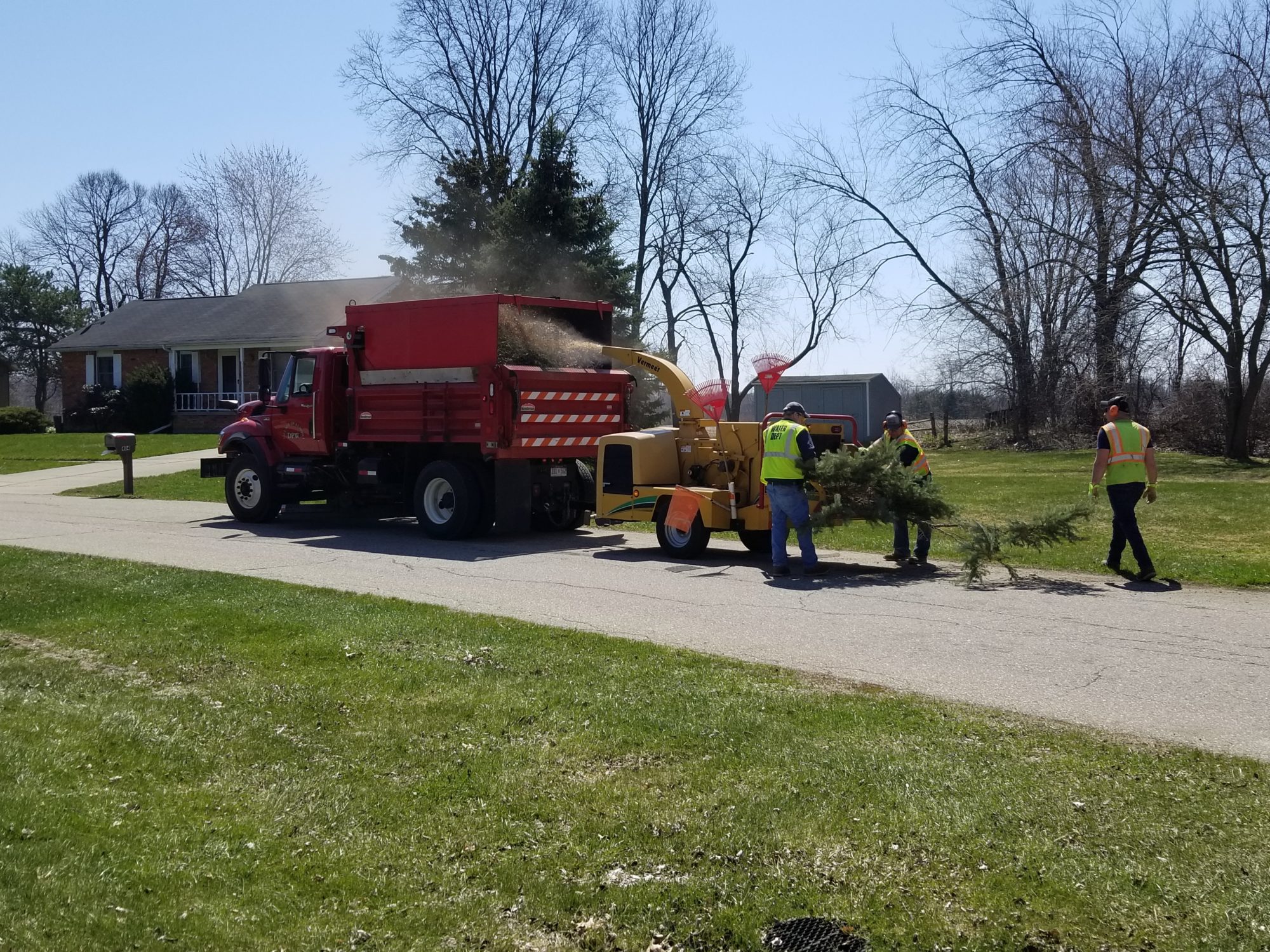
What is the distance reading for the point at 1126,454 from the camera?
39.9 feet

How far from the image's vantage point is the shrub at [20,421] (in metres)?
45.1

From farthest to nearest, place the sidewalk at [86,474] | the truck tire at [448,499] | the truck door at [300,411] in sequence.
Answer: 1. the sidewalk at [86,474]
2. the truck door at [300,411]
3. the truck tire at [448,499]

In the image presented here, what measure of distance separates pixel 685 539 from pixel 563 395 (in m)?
3.39

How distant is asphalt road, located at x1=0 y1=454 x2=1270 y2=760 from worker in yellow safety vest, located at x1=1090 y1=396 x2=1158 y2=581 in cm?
52

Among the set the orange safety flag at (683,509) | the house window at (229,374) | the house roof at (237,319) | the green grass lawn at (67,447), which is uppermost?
the house roof at (237,319)

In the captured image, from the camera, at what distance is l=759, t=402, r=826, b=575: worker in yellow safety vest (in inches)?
497

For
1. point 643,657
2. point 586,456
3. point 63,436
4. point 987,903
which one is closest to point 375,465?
point 586,456

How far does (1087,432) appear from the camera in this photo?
4162 centimetres

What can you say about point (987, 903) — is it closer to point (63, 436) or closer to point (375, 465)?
point (375, 465)

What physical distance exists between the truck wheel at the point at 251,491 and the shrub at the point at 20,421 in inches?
1224

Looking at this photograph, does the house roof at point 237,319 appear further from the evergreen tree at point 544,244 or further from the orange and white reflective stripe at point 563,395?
the orange and white reflective stripe at point 563,395

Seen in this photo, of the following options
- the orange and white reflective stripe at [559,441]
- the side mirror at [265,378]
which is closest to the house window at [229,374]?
the side mirror at [265,378]

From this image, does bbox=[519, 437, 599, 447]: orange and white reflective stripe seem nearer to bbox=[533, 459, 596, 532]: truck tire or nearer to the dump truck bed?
the dump truck bed

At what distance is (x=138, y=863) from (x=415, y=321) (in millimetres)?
12767
